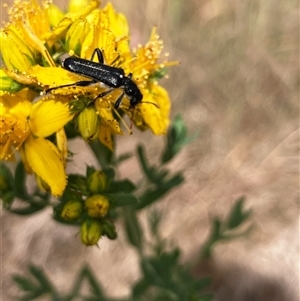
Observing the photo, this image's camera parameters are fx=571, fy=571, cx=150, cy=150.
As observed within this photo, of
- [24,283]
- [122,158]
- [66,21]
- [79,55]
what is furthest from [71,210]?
[24,283]

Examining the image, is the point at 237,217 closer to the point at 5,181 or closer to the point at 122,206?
the point at 122,206

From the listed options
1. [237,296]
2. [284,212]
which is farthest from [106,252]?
[284,212]

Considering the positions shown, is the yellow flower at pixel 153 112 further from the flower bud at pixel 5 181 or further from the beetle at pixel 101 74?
the flower bud at pixel 5 181

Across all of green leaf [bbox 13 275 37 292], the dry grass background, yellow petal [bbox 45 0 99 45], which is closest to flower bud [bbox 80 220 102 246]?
yellow petal [bbox 45 0 99 45]

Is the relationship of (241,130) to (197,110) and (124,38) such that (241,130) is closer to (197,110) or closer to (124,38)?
(197,110)

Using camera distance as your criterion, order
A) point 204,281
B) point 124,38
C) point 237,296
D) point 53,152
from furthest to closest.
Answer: point 237,296 < point 204,281 < point 124,38 < point 53,152

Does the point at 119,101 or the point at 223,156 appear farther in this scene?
the point at 223,156
